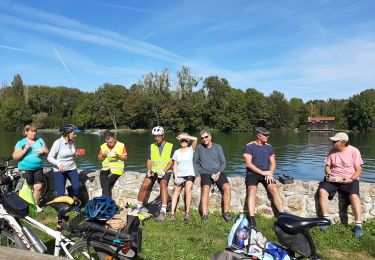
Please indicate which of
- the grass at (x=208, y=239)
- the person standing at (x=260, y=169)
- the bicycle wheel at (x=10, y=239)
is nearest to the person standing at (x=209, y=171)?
the grass at (x=208, y=239)

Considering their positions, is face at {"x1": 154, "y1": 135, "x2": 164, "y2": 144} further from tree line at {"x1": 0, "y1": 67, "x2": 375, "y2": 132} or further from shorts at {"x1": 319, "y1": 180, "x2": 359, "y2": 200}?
tree line at {"x1": 0, "y1": 67, "x2": 375, "y2": 132}

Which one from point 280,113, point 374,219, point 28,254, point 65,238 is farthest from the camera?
point 280,113

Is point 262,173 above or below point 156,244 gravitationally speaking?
above

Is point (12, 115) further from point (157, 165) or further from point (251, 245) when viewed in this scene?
point (251, 245)

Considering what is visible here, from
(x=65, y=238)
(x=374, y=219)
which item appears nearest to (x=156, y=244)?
Answer: (x=65, y=238)

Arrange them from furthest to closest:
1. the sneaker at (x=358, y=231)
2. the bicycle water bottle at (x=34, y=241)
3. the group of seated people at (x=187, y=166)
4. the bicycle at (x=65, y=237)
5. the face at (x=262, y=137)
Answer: the face at (x=262, y=137)
the group of seated people at (x=187, y=166)
the sneaker at (x=358, y=231)
the bicycle water bottle at (x=34, y=241)
the bicycle at (x=65, y=237)

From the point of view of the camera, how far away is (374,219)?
246 inches

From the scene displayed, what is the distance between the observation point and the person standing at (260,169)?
6776 mm

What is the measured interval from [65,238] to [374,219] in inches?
208

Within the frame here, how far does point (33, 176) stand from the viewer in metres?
7.55

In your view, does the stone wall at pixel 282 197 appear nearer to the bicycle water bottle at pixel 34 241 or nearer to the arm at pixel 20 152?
the arm at pixel 20 152

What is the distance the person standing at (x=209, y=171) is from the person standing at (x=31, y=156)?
3.33 meters

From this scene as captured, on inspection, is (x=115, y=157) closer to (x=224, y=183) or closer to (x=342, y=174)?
(x=224, y=183)

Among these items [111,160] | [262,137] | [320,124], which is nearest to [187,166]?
[262,137]
